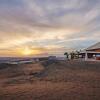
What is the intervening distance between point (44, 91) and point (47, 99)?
7.16ft

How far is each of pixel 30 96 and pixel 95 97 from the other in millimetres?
4530

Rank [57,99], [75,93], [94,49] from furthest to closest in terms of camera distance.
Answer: [94,49] < [75,93] < [57,99]

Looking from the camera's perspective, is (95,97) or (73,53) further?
(73,53)

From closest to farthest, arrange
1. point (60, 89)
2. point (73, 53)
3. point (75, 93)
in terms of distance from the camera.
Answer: point (75, 93)
point (60, 89)
point (73, 53)

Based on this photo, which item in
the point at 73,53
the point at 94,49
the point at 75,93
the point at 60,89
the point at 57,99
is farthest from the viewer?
the point at 73,53

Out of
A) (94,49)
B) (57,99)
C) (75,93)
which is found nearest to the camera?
(57,99)

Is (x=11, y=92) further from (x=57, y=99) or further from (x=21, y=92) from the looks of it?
(x=57, y=99)

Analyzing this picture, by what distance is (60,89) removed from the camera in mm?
16000

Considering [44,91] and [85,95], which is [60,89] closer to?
[44,91]

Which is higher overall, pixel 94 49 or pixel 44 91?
pixel 94 49

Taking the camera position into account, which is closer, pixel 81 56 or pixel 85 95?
pixel 85 95

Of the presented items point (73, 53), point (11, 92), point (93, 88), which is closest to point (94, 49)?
point (73, 53)

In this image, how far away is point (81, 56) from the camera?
2168 inches

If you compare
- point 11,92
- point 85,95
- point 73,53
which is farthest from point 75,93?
point 73,53
